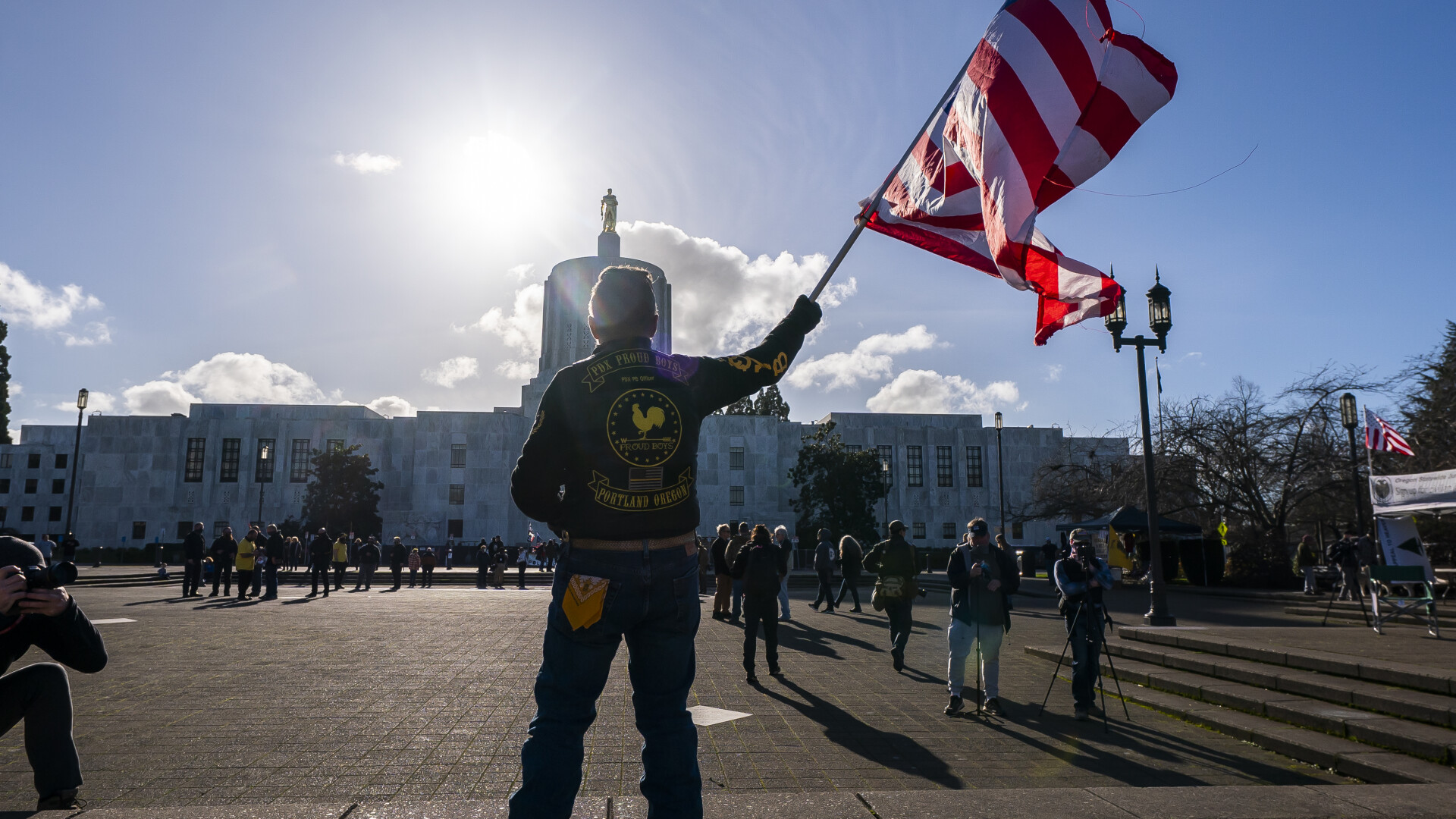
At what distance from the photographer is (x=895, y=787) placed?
4.45m

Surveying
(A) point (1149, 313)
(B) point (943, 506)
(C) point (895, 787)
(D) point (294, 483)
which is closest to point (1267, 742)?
(C) point (895, 787)

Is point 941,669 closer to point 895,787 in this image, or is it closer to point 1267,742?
point 1267,742

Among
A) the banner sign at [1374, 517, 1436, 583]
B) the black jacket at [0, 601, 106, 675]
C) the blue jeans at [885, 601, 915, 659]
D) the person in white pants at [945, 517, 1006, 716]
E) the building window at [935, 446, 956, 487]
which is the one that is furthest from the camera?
the building window at [935, 446, 956, 487]

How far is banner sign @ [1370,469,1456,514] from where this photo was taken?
35.5 feet

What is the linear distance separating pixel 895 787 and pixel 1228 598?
1875 centimetres

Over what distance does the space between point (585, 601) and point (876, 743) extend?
3901mm

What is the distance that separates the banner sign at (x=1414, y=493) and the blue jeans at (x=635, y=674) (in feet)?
40.9

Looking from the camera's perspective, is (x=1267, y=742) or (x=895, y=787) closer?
(x=895, y=787)

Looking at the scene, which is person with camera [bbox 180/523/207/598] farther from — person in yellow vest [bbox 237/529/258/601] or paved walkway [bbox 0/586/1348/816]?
paved walkway [bbox 0/586/1348/816]

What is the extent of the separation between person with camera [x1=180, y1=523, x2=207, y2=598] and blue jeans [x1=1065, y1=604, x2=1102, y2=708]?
19527 millimetres

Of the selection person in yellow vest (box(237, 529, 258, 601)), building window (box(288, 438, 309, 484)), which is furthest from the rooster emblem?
building window (box(288, 438, 309, 484))

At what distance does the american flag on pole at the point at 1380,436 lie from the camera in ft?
47.8

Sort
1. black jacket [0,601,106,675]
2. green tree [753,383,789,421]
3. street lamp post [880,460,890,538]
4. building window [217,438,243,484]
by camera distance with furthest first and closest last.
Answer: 1. green tree [753,383,789,421]
2. building window [217,438,243,484]
3. street lamp post [880,460,890,538]
4. black jacket [0,601,106,675]

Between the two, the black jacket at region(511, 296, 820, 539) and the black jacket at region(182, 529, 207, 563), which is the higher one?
the black jacket at region(511, 296, 820, 539)
